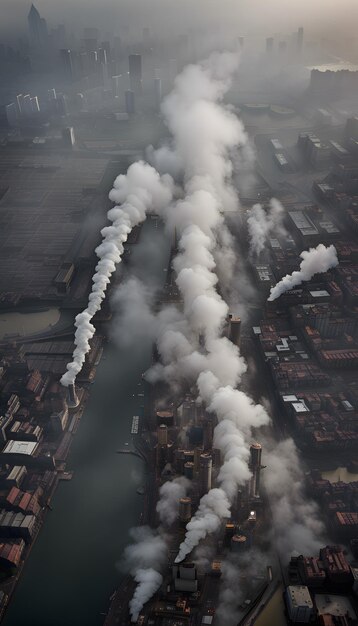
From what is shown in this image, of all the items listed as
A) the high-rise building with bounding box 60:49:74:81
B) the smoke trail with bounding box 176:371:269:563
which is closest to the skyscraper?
the high-rise building with bounding box 60:49:74:81

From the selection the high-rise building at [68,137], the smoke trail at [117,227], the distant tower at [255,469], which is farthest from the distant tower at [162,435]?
the high-rise building at [68,137]

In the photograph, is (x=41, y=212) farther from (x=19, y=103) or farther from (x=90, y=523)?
(x=90, y=523)

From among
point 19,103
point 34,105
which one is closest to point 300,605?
point 19,103

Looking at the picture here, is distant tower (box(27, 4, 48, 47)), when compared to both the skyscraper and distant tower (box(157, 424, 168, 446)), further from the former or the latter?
distant tower (box(157, 424, 168, 446))

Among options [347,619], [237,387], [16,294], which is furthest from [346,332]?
[16,294]

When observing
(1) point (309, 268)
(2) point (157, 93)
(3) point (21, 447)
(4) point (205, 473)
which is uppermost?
(4) point (205, 473)

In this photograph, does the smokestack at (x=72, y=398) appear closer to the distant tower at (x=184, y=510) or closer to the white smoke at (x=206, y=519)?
the distant tower at (x=184, y=510)
